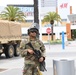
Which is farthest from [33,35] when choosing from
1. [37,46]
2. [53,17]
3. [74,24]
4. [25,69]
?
[74,24]

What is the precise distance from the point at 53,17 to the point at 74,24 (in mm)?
→ 18976

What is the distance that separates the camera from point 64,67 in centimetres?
692

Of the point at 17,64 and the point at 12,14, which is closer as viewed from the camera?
the point at 17,64

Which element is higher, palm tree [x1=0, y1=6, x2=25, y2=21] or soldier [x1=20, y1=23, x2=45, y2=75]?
palm tree [x1=0, y1=6, x2=25, y2=21]

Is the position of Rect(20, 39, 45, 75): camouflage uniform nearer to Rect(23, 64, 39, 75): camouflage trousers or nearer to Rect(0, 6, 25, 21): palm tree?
Rect(23, 64, 39, 75): camouflage trousers

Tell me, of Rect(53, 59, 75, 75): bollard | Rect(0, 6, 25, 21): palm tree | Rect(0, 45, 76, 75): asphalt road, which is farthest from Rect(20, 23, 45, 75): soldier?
Rect(0, 6, 25, 21): palm tree

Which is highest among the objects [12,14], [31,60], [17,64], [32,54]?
[12,14]

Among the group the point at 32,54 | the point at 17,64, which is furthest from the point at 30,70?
the point at 17,64

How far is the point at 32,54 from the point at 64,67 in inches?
29.8

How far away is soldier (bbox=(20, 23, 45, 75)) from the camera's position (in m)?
7.00

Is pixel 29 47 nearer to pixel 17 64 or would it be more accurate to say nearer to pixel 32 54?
pixel 32 54

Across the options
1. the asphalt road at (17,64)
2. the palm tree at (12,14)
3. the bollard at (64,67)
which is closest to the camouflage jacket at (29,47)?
the bollard at (64,67)

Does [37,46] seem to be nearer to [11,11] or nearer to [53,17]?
[11,11]

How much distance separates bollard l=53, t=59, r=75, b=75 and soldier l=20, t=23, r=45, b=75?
0.36 m
